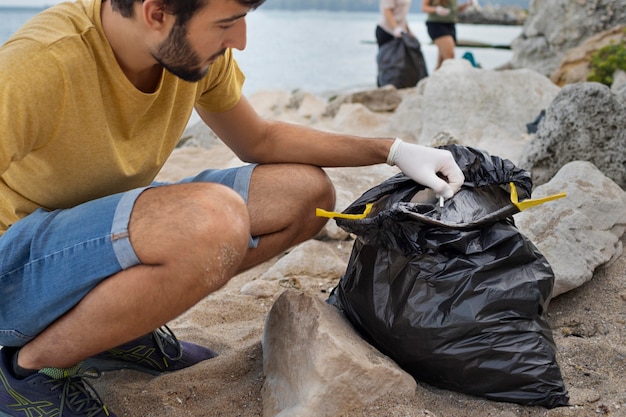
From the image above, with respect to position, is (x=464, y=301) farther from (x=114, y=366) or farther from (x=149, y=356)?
(x=114, y=366)

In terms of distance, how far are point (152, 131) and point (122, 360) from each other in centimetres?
64

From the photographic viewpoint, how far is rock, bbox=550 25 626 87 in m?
5.88

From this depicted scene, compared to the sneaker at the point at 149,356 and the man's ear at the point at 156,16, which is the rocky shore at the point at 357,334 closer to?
the sneaker at the point at 149,356

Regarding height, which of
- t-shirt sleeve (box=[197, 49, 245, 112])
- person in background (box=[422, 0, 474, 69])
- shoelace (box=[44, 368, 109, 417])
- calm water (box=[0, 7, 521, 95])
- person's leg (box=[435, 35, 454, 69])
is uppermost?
t-shirt sleeve (box=[197, 49, 245, 112])

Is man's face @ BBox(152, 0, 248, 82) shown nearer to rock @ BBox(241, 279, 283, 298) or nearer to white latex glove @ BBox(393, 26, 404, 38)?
rock @ BBox(241, 279, 283, 298)

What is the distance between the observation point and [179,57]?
164 centimetres

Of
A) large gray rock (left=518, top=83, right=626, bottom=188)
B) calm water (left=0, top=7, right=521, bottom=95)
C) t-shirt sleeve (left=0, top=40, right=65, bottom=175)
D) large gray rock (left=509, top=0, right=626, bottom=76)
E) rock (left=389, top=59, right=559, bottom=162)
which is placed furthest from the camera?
calm water (left=0, top=7, right=521, bottom=95)

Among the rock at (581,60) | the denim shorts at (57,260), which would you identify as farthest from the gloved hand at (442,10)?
the denim shorts at (57,260)

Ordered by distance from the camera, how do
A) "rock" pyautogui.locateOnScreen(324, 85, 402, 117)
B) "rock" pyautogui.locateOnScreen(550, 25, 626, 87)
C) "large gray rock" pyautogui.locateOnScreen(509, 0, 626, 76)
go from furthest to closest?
"large gray rock" pyautogui.locateOnScreen(509, 0, 626, 76) → "rock" pyautogui.locateOnScreen(324, 85, 402, 117) → "rock" pyautogui.locateOnScreen(550, 25, 626, 87)

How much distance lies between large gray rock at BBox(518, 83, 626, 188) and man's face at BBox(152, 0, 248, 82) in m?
1.82

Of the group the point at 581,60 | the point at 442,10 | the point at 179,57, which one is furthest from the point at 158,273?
the point at 442,10

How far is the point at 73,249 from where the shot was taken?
1522 mm

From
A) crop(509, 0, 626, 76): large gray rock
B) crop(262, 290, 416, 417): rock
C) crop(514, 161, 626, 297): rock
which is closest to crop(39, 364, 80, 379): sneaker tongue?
crop(262, 290, 416, 417): rock

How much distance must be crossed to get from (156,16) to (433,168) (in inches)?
31.6
